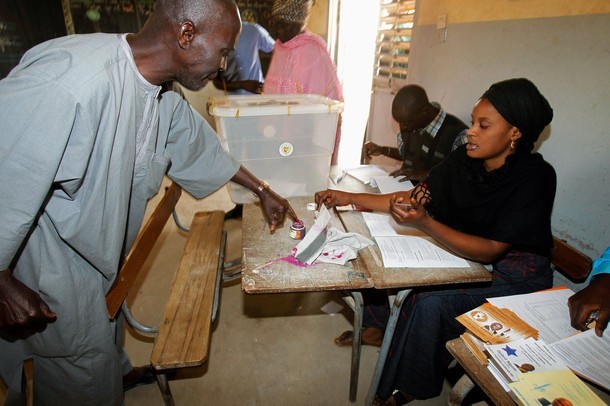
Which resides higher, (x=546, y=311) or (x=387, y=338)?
(x=546, y=311)

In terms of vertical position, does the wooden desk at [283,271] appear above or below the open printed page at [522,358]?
below

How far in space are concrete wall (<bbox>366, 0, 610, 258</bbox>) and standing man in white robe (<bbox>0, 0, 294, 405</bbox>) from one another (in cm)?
164

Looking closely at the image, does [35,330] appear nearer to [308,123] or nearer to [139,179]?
[139,179]

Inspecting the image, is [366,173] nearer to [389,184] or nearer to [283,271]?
[389,184]

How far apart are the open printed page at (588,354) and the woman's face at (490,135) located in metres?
0.75

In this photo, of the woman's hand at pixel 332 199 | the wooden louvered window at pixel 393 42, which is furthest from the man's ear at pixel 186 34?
the wooden louvered window at pixel 393 42

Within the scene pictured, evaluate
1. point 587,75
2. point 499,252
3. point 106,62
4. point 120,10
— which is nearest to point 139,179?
point 106,62

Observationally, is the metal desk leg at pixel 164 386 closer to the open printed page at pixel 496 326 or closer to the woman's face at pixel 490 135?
the open printed page at pixel 496 326

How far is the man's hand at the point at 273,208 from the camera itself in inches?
60.5

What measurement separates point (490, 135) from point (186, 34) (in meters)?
1.22

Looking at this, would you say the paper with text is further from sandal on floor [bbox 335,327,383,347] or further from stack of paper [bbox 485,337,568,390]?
stack of paper [bbox 485,337,568,390]

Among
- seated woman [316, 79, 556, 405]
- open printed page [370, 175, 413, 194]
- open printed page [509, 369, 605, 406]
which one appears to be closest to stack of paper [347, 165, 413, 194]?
open printed page [370, 175, 413, 194]

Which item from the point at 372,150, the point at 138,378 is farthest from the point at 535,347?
the point at 372,150

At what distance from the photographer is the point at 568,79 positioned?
1.63 m
